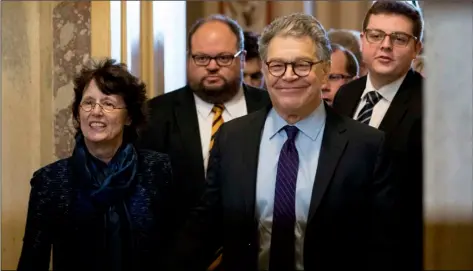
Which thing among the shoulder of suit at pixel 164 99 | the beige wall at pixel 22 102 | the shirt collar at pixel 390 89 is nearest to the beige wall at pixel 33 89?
the beige wall at pixel 22 102

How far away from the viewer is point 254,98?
2.70 metres

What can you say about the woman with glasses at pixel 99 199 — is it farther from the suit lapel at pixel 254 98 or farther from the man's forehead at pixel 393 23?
the man's forehead at pixel 393 23

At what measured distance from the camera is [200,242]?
198 cm

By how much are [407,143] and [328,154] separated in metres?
0.34

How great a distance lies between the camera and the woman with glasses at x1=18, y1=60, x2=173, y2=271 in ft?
7.22

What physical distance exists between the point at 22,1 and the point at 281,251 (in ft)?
5.62

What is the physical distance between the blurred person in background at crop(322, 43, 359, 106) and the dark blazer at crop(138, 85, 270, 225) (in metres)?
0.27

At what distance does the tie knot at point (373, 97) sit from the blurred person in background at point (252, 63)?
28.4 inches

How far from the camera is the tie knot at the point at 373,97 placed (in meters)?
2.33

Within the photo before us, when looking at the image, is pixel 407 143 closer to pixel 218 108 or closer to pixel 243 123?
pixel 243 123

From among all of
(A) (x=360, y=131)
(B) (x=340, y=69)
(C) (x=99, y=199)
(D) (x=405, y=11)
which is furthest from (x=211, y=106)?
(A) (x=360, y=131)

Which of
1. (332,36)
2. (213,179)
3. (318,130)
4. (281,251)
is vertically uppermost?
(332,36)

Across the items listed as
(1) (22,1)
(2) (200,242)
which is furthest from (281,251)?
(1) (22,1)

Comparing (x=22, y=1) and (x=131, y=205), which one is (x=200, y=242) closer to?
(x=131, y=205)
